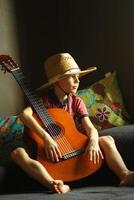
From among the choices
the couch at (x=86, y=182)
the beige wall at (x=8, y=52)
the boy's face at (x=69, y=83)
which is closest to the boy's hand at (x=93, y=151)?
the couch at (x=86, y=182)

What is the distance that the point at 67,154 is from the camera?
1805 millimetres

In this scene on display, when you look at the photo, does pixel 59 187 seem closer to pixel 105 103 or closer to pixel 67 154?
pixel 67 154

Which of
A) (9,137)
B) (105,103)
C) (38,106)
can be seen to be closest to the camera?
(38,106)

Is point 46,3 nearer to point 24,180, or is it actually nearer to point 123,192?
point 24,180

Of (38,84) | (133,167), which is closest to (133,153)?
(133,167)

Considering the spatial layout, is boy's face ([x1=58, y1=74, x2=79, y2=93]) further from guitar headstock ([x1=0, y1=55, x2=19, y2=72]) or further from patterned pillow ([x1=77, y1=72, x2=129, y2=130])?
patterned pillow ([x1=77, y1=72, x2=129, y2=130])

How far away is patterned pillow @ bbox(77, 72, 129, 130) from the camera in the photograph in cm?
232

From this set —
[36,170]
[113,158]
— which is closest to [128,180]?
[113,158]

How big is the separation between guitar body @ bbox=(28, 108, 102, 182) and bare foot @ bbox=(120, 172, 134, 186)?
0.13 meters

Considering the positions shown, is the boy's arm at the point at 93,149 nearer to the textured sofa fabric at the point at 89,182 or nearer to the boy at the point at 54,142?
the boy at the point at 54,142

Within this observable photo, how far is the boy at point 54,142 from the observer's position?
1.74 metres

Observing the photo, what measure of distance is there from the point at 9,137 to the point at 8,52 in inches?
22.6

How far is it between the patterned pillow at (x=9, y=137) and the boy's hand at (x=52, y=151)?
30 cm

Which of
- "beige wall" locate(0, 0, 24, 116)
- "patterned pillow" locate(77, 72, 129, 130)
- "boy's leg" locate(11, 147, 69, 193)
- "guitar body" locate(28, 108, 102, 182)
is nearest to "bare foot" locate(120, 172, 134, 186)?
"guitar body" locate(28, 108, 102, 182)
